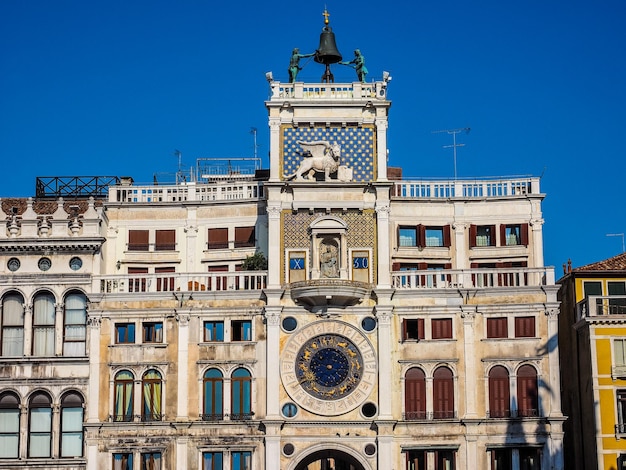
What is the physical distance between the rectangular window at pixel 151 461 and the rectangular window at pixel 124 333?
5.72 m

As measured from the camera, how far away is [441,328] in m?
69.1

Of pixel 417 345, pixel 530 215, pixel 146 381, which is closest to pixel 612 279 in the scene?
pixel 530 215

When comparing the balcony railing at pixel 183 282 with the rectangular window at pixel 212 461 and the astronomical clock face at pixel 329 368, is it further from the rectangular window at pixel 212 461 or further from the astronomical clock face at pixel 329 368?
the rectangular window at pixel 212 461

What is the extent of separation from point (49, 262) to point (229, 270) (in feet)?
31.1

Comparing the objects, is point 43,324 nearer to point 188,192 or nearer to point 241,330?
point 241,330

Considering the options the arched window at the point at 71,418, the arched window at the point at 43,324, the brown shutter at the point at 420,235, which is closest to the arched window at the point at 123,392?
the arched window at the point at 71,418

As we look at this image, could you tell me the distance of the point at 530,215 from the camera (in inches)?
2911

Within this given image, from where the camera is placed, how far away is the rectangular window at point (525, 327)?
68875 millimetres

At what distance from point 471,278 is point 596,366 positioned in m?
7.58

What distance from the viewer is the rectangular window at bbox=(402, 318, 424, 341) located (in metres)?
69.0

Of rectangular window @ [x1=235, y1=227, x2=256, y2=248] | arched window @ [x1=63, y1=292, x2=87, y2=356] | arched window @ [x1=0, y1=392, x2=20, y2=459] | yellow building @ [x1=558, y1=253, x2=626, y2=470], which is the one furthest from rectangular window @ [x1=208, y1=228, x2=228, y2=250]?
yellow building @ [x1=558, y1=253, x2=626, y2=470]

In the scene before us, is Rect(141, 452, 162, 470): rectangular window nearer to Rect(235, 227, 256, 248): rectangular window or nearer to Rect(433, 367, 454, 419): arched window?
Rect(235, 227, 256, 248): rectangular window

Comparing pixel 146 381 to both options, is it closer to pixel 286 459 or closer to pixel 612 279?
pixel 286 459

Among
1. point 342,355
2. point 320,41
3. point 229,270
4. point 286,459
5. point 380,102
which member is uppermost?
point 320,41
